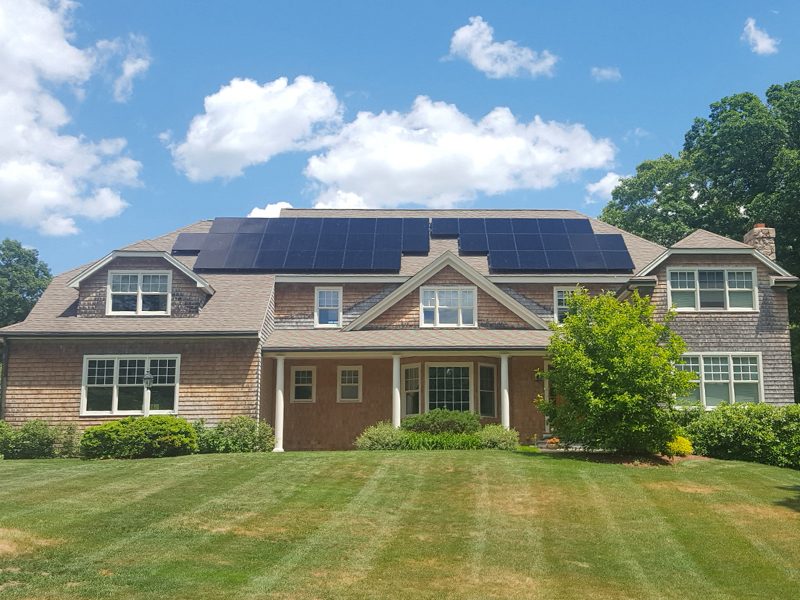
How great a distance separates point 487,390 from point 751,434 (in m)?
8.27

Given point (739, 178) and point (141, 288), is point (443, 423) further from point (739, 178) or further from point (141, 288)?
point (739, 178)

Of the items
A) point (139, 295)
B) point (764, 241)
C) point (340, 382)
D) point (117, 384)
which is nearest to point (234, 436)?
point (117, 384)

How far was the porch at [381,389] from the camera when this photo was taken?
78.4ft

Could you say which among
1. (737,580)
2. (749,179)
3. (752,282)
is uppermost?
(749,179)

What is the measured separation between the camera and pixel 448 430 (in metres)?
22.3

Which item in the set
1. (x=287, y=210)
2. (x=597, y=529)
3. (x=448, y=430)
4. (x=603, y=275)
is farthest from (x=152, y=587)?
(x=287, y=210)

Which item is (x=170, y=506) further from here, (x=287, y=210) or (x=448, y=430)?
(x=287, y=210)

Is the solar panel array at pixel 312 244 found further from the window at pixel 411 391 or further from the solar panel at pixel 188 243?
the window at pixel 411 391

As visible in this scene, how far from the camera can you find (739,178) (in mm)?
39719

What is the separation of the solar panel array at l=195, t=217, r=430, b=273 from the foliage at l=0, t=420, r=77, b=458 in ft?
28.8

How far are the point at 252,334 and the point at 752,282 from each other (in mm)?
17064

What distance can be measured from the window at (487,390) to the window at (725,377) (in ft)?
21.1

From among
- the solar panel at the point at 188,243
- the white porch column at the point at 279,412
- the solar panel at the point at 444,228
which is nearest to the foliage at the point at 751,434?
the white porch column at the point at 279,412

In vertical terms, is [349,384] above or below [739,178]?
below
